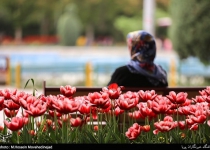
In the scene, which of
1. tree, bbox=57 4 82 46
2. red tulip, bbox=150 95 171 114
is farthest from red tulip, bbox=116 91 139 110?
tree, bbox=57 4 82 46

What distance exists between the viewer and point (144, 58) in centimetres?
589

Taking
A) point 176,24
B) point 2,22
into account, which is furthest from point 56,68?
point 2,22

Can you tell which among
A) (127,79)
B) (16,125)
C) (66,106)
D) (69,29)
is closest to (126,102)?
(66,106)

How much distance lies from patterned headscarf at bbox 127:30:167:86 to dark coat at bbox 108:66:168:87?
0.04m

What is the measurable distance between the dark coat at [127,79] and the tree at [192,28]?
9084 millimetres

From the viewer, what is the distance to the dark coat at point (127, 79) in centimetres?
563

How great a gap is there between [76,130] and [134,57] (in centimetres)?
285

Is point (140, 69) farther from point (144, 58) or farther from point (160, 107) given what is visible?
point (160, 107)

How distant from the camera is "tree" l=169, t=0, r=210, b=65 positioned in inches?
575

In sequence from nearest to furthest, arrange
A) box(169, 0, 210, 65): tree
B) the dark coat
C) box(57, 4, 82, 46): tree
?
the dark coat → box(169, 0, 210, 65): tree → box(57, 4, 82, 46): tree

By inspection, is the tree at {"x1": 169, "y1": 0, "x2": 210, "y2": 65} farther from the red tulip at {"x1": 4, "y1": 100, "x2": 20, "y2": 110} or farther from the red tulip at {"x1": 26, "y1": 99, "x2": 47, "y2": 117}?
the red tulip at {"x1": 26, "y1": 99, "x2": 47, "y2": 117}

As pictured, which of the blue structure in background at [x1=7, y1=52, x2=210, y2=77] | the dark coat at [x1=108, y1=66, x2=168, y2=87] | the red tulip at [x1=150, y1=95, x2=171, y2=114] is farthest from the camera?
the blue structure in background at [x1=7, y1=52, x2=210, y2=77]

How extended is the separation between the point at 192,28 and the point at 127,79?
951 centimetres

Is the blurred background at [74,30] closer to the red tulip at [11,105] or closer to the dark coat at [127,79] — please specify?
the dark coat at [127,79]
